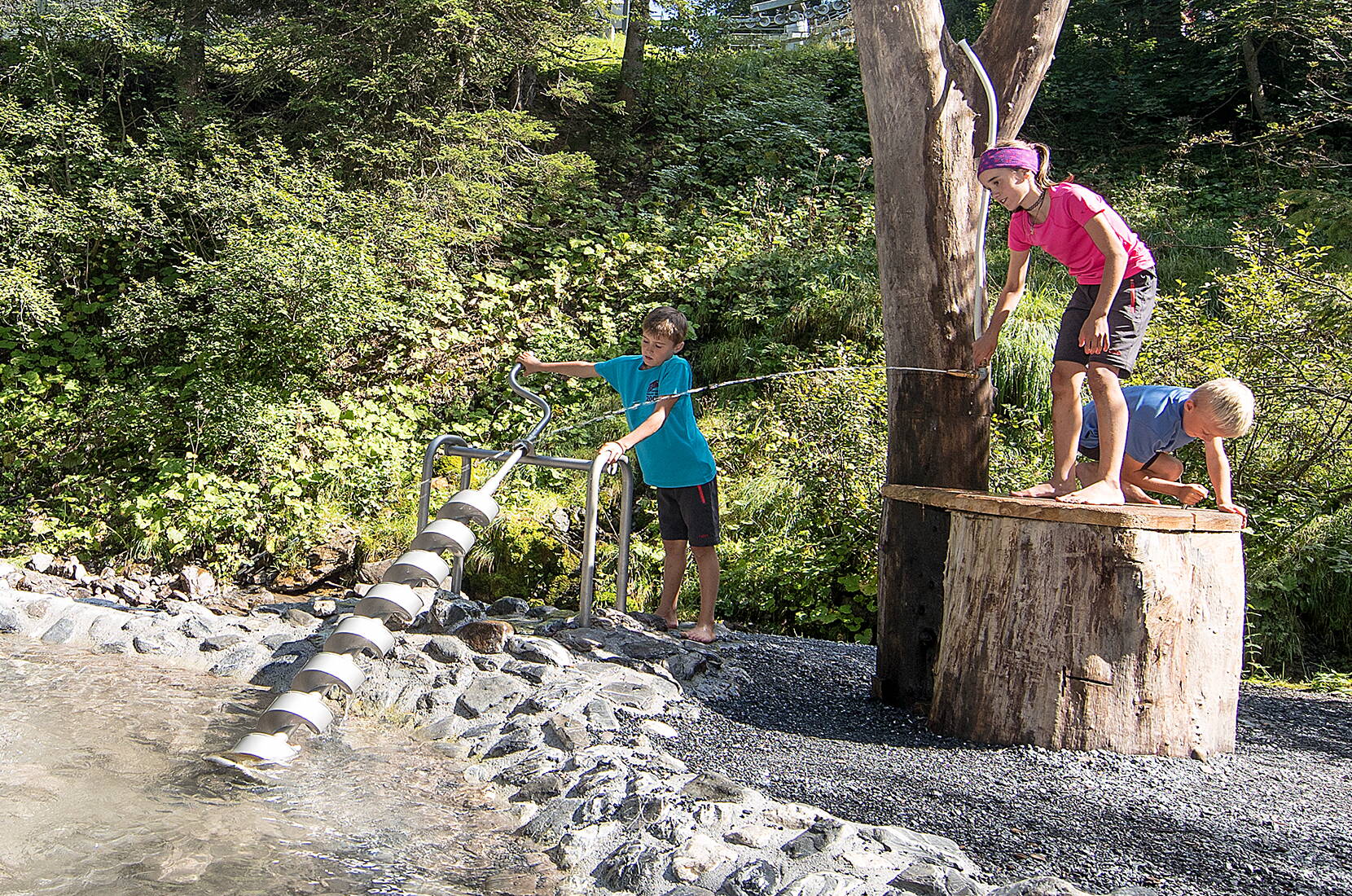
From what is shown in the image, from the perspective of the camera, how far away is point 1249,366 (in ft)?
19.9

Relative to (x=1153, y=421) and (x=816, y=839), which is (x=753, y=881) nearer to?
(x=816, y=839)

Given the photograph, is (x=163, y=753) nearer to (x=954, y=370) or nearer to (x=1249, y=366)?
(x=954, y=370)

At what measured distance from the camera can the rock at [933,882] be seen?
7.91 ft

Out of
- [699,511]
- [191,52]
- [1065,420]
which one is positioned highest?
[191,52]

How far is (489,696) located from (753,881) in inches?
69.4

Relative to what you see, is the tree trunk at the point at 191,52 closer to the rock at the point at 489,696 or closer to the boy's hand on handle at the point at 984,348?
the rock at the point at 489,696

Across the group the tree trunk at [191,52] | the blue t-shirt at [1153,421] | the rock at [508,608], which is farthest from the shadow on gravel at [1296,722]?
the tree trunk at [191,52]

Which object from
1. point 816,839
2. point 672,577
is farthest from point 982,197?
point 816,839

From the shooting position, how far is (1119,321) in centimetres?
370

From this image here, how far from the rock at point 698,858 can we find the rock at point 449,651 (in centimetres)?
191

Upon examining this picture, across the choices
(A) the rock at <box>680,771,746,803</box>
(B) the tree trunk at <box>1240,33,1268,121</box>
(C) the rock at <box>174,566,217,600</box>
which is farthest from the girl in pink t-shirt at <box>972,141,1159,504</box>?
(B) the tree trunk at <box>1240,33,1268,121</box>

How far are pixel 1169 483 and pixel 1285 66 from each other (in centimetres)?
1098

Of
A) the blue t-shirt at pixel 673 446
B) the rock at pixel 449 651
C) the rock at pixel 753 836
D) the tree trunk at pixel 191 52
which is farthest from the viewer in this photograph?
the tree trunk at pixel 191 52

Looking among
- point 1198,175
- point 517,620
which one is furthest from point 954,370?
point 1198,175
